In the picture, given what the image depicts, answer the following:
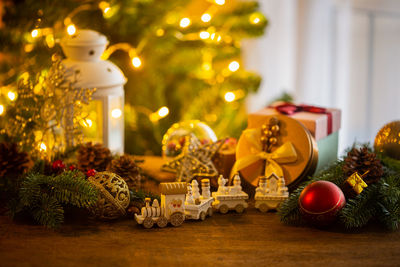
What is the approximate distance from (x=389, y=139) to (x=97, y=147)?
741 millimetres

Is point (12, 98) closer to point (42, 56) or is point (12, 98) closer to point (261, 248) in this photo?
point (42, 56)

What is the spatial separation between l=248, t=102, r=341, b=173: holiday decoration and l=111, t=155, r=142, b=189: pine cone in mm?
337

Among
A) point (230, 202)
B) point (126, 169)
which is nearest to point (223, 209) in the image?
point (230, 202)

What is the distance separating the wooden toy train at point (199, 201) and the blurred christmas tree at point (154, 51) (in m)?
0.54

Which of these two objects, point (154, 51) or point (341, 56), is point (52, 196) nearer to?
point (154, 51)

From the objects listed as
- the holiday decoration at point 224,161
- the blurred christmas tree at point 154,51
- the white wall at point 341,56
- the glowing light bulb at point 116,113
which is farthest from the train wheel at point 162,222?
the white wall at point 341,56

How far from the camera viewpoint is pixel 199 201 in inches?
49.5

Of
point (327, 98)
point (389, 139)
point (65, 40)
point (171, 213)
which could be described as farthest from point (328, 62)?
point (171, 213)

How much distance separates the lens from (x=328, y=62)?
2.52 meters

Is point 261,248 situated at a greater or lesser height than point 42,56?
lesser

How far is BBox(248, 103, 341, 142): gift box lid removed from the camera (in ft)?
4.82

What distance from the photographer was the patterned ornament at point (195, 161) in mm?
1428

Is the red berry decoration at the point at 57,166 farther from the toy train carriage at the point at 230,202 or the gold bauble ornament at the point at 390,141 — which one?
the gold bauble ornament at the point at 390,141

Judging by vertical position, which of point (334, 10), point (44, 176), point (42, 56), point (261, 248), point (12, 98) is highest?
point (334, 10)
